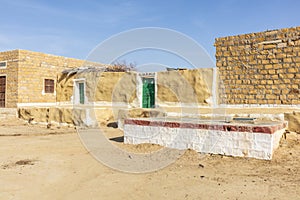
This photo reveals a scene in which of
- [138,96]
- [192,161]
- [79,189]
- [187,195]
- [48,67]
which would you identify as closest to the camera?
[187,195]

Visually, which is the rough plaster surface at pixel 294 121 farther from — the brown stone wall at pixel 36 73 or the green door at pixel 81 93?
the brown stone wall at pixel 36 73

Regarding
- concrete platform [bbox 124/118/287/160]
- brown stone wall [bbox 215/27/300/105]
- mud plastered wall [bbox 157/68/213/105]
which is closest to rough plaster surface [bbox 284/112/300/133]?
concrete platform [bbox 124/118/287/160]

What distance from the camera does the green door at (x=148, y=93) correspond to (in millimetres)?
15813

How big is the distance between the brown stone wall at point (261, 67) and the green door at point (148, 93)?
6.50 metres

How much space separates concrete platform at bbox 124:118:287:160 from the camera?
17.6 feet

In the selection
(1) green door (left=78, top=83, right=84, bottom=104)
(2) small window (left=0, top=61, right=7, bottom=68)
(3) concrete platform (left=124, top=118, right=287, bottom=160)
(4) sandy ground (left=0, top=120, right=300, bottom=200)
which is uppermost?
(2) small window (left=0, top=61, right=7, bottom=68)

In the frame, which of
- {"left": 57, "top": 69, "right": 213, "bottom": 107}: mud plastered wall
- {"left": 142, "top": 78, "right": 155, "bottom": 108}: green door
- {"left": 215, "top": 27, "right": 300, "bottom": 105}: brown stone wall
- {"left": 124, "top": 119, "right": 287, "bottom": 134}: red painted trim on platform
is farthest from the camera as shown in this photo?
{"left": 142, "top": 78, "right": 155, "bottom": 108}: green door

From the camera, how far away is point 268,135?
5.27 metres

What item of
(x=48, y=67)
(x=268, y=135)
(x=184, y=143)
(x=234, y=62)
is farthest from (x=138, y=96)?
(x=268, y=135)

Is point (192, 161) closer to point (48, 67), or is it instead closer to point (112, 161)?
point (112, 161)

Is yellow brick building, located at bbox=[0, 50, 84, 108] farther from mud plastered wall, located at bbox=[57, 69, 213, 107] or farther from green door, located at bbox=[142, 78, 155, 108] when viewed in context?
green door, located at bbox=[142, 78, 155, 108]

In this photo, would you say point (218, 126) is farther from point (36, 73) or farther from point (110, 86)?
point (36, 73)

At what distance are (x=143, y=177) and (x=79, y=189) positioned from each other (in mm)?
1178

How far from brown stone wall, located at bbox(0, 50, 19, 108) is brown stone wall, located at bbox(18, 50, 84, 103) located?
291 mm
